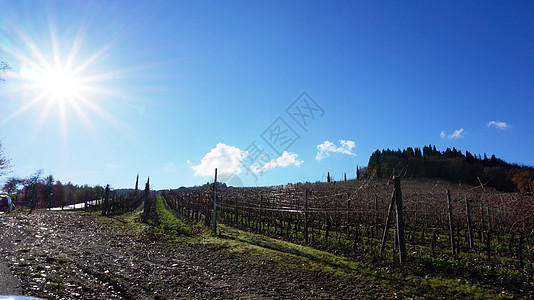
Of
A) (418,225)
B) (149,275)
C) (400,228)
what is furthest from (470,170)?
(149,275)

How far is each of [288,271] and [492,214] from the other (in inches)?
555

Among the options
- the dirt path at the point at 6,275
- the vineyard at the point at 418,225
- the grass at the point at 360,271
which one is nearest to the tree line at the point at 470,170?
the vineyard at the point at 418,225

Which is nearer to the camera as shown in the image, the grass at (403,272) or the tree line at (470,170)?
the grass at (403,272)

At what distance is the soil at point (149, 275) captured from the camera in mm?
5672

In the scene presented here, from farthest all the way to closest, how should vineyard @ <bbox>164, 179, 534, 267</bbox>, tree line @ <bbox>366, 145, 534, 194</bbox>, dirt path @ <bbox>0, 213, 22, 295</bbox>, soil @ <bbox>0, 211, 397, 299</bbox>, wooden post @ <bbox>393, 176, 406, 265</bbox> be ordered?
tree line @ <bbox>366, 145, 534, 194</bbox>
vineyard @ <bbox>164, 179, 534, 267</bbox>
wooden post @ <bbox>393, 176, 406, 265</bbox>
soil @ <bbox>0, 211, 397, 299</bbox>
dirt path @ <bbox>0, 213, 22, 295</bbox>

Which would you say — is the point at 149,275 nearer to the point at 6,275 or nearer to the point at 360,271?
the point at 6,275

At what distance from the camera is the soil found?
18.6 feet

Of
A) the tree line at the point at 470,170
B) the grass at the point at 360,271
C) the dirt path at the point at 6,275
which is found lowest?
the grass at the point at 360,271

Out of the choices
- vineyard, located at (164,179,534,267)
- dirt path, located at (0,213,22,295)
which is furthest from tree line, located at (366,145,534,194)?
dirt path, located at (0,213,22,295)

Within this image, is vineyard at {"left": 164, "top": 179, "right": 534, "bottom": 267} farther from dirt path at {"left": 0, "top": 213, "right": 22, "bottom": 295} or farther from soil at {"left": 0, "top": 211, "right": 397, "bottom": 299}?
dirt path at {"left": 0, "top": 213, "right": 22, "bottom": 295}

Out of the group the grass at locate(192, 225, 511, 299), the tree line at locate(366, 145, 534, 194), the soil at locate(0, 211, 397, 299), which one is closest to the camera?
the soil at locate(0, 211, 397, 299)

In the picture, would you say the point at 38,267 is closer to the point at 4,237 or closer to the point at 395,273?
the point at 4,237

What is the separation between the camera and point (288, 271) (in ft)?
25.8

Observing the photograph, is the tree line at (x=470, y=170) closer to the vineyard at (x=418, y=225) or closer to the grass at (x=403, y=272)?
the vineyard at (x=418, y=225)
